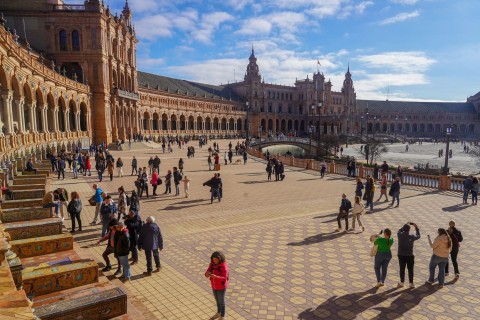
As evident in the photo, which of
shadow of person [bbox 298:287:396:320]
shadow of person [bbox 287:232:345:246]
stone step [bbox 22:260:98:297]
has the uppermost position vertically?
stone step [bbox 22:260:98:297]

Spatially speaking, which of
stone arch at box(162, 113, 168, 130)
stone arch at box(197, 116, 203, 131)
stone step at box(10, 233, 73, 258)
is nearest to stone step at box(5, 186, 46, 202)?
stone step at box(10, 233, 73, 258)

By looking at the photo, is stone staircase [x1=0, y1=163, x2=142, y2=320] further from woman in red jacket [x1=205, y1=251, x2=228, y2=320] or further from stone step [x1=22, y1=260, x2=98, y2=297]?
woman in red jacket [x1=205, y1=251, x2=228, y2=320]

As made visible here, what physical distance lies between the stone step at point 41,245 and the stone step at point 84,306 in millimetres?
2141

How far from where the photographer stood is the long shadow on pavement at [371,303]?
20.6 feet

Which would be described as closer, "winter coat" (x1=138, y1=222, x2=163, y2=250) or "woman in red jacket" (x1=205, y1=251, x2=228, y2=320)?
"woman in red jacket" (x1=205, y1=251, x2=228, y2=320)

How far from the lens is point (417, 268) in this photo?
8438 mm

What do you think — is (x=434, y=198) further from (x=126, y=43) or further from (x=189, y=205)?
(x=126, y=43)

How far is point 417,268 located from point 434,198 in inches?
381

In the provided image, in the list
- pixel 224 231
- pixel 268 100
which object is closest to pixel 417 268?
pixel 224 231

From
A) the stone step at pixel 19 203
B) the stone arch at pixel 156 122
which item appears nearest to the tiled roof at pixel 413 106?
the stone arch at pixel 156 122

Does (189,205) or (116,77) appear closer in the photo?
Result: (189,205)

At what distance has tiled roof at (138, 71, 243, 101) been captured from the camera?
233 ft

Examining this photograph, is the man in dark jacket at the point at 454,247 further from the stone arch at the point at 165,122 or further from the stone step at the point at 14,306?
the stone arch at the point at 165,122

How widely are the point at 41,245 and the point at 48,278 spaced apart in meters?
2.10
